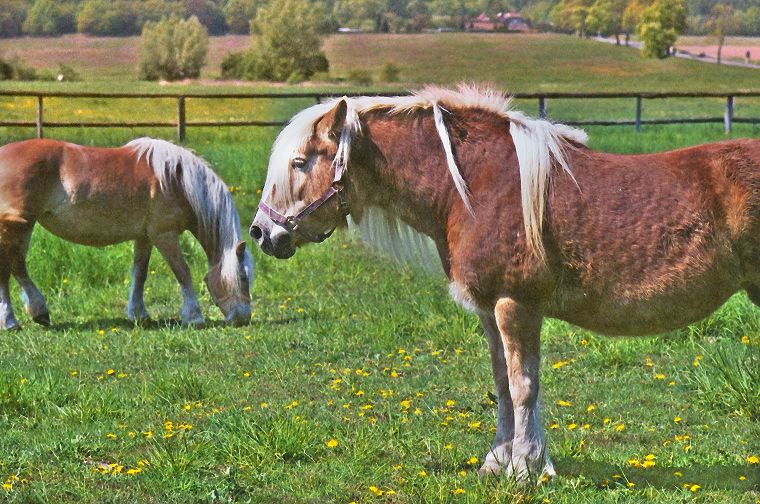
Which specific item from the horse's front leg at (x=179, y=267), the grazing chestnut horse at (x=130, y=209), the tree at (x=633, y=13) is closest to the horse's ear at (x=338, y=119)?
the grazing chestnut horse at (x=130, y=209)

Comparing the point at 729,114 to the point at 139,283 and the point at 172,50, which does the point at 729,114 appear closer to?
the point at 139,283

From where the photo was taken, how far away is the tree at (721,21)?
46875mm

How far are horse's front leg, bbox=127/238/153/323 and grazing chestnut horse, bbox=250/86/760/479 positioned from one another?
4.69 meters

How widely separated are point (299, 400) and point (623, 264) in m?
2.60

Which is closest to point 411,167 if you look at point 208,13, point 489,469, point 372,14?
point 489,469

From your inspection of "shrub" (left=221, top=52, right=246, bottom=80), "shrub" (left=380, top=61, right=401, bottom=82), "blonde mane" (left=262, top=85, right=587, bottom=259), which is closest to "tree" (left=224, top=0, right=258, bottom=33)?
"shrub" (left=221, top=52, right=246, bottom=80)

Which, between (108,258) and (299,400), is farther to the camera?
(108,258)

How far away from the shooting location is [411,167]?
188 inches

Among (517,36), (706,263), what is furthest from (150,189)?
(517,36)

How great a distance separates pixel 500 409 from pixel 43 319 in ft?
17.0

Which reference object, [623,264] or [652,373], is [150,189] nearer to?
[652,373]

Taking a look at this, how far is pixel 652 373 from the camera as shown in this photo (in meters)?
7.02

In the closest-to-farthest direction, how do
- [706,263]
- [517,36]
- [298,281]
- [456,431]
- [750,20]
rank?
[706,263] → [456,431] → [298,281] → [750,20] → [517,36]

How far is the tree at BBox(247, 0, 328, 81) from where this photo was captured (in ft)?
181
